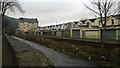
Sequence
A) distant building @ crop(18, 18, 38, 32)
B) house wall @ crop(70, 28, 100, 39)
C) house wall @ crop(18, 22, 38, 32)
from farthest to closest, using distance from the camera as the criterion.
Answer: distant building @ crop(18, 18, 38, 32)
house wall @ crop(18, 22, 38, 32)
house wall @ crop(70, 28, 100, 39)

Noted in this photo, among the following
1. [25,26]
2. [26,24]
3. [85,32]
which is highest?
[26,24]

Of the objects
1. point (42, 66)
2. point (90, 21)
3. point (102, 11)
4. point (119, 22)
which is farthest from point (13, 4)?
point (90, 21)

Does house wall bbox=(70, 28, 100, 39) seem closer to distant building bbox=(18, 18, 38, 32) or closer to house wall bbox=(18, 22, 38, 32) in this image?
distant building bbox=(18, 18, 38, 32)

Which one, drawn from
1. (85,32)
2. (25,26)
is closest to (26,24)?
(25,26)

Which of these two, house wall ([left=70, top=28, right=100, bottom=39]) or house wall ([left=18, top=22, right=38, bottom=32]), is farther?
house wall ([left=18, top=22, right=38, bottom=32])

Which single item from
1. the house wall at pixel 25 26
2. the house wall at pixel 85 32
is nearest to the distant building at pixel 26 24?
the house wall at pixel 25 26

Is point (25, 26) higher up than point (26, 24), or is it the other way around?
Answer: point (26, 24)

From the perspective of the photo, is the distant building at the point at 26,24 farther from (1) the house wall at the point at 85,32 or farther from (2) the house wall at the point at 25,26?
(1) the house wall at the point at 85,32

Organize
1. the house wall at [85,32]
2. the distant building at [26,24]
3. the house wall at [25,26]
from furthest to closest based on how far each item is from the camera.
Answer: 1. the distant building at [26,24]
2. the house wall at [25,26]
3. the house wall at [85,32]

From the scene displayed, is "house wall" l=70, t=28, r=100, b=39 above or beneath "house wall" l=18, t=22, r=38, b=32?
beneath

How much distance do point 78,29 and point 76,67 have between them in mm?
41879

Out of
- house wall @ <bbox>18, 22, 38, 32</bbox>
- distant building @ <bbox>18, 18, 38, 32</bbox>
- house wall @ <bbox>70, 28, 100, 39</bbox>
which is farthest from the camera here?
distant building @ <bbox>18, 18, 38, 32</bbox>

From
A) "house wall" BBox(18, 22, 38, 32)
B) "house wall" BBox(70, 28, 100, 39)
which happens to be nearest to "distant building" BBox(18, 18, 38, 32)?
"house wall" BBox(18, 22, 38, 32)

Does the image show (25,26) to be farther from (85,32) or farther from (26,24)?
(85,32)
